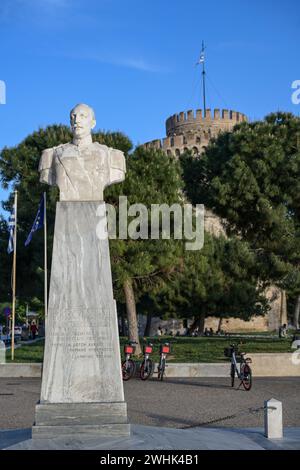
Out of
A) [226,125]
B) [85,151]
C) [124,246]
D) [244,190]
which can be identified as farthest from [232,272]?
[226,125]

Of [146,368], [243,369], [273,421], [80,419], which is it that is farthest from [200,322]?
[80,419]

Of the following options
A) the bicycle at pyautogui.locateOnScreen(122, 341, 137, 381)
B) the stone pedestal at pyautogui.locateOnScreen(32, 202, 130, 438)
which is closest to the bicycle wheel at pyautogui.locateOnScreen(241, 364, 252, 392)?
the bicycle at pyautogui.locateOnScreen(122, 341, 137, 381)

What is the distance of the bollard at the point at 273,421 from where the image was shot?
738 centimetres

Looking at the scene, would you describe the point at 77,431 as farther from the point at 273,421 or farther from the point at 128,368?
the point at 128,368

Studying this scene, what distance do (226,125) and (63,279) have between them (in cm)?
5221

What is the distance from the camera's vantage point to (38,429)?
6.59 metres

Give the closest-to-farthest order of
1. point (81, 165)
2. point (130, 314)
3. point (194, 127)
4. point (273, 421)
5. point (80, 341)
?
point (80, 341) → point (273, 421) → point (81, 165) → point (130, 314) → point (194, 127)

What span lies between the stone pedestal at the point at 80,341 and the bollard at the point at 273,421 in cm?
187

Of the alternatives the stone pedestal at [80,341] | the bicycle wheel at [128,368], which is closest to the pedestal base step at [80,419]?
the stone pedestal at [80,341]

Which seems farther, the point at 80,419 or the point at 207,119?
the point at 207,119

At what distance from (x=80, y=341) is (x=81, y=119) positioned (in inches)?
109

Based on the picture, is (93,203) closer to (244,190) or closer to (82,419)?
(82,419)

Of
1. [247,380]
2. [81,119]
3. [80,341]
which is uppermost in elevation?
[81,119]

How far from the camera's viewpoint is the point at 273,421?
7.39 meters
